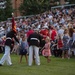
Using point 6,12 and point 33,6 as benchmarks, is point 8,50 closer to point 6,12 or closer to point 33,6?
point 33,6

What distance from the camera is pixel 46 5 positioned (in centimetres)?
5384

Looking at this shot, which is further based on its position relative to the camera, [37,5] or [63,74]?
[37,5]

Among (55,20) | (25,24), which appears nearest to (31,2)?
(25,24)

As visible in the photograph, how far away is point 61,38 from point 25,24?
495 inches

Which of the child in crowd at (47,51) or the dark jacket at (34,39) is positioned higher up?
the dark jacket at (34,39)

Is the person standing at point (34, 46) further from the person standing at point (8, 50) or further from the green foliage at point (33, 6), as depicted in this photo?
the green foliage at point (33, 6)

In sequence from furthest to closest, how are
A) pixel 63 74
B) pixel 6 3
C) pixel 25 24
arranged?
pixel 6 3 → pixel 25 24 → pixel 63 74

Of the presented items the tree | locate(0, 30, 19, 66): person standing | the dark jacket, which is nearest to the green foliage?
the tree

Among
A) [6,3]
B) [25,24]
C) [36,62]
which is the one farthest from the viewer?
[6,3]

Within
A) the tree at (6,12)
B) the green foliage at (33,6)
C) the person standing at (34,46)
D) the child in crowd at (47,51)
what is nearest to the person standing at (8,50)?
the person standing at (34,46)

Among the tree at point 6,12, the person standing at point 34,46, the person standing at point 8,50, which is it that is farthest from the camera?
the tree at point 6,12

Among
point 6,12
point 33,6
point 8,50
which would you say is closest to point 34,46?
point 8,50

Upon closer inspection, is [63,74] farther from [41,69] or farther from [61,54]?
[61,54]

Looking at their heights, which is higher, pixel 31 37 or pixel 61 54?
pixel 31 37
